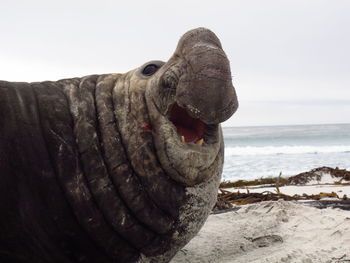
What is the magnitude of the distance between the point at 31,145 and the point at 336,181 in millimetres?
6802

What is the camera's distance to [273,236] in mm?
3789

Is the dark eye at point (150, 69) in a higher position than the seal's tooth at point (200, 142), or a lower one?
higher

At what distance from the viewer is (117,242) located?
2523 millimetres

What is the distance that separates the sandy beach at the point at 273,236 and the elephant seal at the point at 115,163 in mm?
874

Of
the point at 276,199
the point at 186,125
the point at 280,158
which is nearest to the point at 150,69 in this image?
the point at 186,125

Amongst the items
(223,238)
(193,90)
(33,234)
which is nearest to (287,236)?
(223,238)

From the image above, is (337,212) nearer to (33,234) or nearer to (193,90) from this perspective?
(193,90)

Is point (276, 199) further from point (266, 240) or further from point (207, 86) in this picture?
point (207, 86)

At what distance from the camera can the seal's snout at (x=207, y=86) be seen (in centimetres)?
235

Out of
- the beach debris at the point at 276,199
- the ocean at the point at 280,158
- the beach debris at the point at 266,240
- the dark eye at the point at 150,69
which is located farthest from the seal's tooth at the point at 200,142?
the ocean at the point at 280,158

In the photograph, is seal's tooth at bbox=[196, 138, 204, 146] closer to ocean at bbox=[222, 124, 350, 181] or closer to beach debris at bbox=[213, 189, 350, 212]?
beach debris at bbox=[213, 189, 350, 212]

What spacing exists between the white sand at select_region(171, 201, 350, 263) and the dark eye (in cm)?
147

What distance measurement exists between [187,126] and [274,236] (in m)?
1.65

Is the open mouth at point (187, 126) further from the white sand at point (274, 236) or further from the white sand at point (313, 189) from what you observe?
the white sand at point (313, 189)
